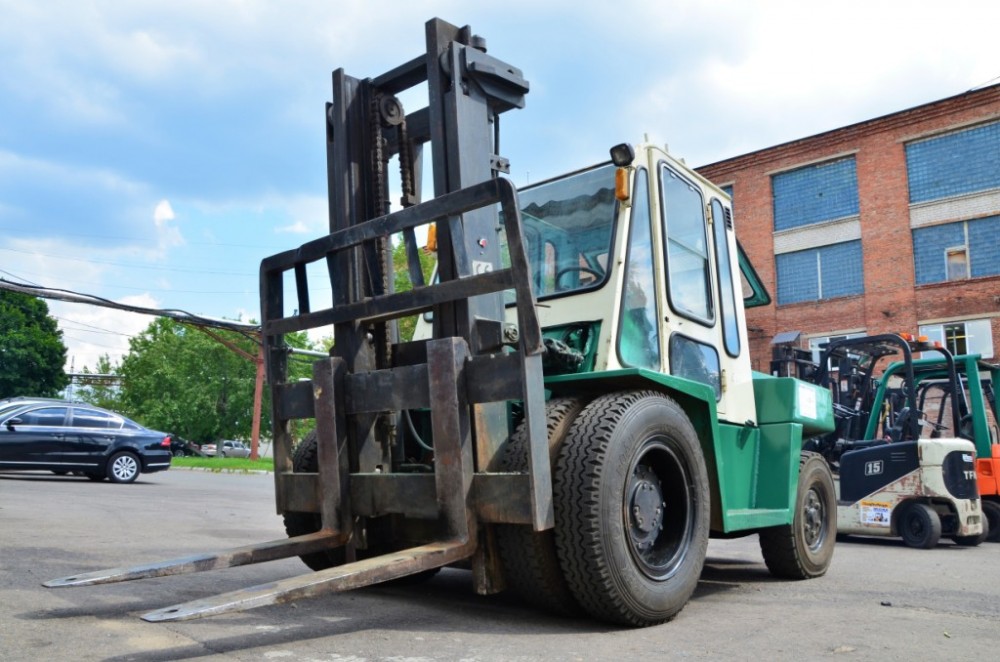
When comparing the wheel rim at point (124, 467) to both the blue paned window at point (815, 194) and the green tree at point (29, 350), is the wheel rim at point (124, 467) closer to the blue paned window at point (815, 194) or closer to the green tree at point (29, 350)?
the blue paned window at point (815, 194)

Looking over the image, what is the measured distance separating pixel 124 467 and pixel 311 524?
1409cm

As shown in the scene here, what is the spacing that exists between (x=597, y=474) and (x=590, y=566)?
1.34 feet

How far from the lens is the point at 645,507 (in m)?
4.52

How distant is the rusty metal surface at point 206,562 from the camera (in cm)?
389

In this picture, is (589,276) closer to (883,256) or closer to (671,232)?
(671,232)

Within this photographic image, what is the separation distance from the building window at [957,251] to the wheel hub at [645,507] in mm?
26648

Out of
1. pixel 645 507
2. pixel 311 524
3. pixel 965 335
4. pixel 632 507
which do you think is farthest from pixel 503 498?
pixel 965 335

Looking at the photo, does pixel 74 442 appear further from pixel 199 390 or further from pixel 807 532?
pixel 199 390

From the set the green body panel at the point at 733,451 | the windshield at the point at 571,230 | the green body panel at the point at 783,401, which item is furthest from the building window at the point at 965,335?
the windshield at the point at 571,230

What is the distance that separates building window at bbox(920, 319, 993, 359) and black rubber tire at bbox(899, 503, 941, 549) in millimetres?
18749

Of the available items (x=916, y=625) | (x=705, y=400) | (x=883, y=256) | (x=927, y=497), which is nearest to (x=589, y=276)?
(x=705, y=400)

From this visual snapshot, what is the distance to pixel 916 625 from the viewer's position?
467 cm

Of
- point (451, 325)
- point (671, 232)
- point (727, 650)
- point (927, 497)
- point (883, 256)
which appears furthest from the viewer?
point (883, 256)

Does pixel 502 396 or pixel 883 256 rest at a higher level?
pixel 883 256
